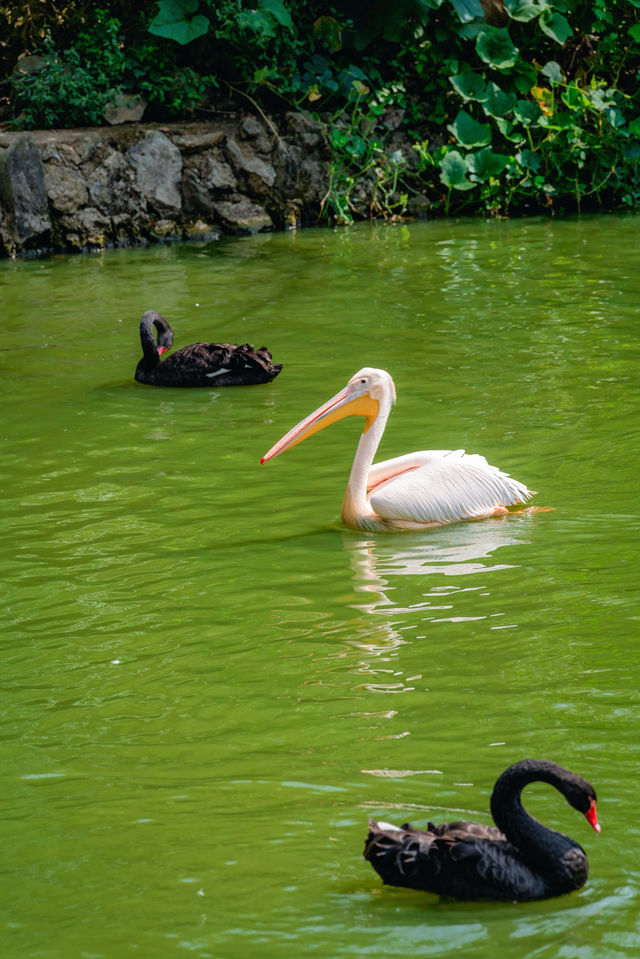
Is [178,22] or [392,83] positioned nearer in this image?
[178,22]

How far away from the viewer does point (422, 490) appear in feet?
20.2

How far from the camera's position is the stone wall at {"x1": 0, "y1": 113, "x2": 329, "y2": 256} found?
50.8 feet

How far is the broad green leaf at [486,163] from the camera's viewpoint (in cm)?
1653

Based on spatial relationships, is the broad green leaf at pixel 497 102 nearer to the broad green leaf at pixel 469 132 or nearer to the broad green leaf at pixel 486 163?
the broad green leaf at pixel 469 132

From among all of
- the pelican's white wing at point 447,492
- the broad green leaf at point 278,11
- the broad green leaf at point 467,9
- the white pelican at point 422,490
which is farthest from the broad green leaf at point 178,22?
the pelican's white wing at point 447,492

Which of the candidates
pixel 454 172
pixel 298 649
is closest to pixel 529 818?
pixel 298 649

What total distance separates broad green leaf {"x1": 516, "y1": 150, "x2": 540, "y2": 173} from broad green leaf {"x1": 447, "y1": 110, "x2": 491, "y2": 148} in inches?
18.5

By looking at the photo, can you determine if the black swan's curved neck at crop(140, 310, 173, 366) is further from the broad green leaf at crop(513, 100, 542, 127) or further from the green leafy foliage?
the broad green leaf at crop(513, 100, 542, 127)

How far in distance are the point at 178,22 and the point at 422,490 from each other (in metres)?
12.0

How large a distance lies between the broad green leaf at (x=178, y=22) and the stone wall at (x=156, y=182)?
3.72 feet

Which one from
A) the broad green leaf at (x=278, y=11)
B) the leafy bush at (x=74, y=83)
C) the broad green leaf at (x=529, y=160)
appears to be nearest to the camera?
the leafy bush at (x=74, y=83)

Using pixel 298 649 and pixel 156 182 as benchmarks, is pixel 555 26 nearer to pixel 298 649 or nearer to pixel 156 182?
pixel 156 182

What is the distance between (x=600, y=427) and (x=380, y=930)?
4.88 meters

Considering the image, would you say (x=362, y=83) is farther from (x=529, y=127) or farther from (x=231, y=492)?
(x=231, y=492)
